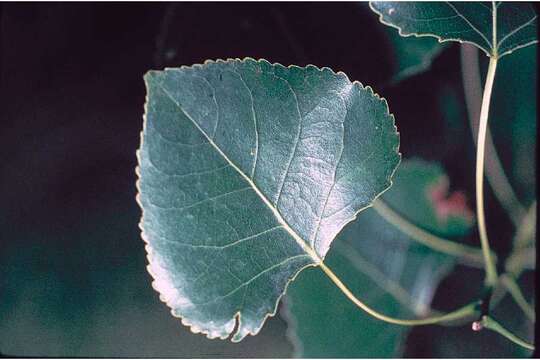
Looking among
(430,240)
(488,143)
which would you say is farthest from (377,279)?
(488,143)

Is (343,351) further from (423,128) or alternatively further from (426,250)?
(423,128)

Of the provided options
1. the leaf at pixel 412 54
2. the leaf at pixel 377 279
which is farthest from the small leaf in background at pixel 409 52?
the leaf at pixel 377 279

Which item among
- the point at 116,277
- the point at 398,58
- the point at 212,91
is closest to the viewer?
the point at 212,91

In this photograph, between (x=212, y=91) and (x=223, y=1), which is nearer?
(x=212, y=91)

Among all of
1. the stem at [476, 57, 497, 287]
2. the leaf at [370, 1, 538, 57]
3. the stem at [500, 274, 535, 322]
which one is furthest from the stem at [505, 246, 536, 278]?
the leaf at [370, 1, 538, 57]

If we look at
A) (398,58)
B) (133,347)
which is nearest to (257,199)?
(398,58)

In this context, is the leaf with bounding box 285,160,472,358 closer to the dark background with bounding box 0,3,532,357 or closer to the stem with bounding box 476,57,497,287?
the dark background with bounding box 0,3,532,357

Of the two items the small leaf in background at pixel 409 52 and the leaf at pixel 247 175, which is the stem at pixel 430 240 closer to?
the small leaf in background at pixel 409 52
